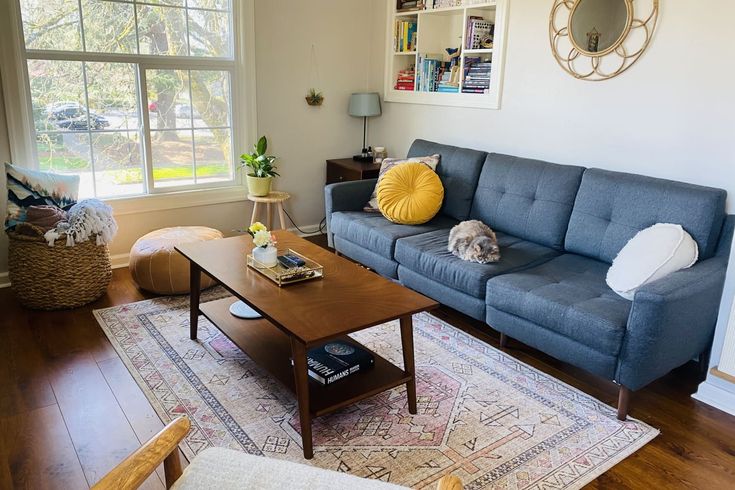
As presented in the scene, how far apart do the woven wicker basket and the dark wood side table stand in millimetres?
1873

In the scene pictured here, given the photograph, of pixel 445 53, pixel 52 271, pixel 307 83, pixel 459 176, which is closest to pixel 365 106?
pixel 307 83

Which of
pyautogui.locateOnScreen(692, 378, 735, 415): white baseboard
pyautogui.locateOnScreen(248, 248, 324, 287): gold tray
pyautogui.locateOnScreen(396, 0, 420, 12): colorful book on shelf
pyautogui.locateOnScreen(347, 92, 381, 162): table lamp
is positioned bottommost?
pyautogui.locateOnScreen(692, 378, 735, 415): white baseboard

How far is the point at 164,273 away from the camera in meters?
3.42

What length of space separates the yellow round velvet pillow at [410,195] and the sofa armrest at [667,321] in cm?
158

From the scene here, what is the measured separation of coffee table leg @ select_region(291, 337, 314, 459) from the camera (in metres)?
2.01

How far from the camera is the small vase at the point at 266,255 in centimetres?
263

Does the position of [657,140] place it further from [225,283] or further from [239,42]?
[239,42]

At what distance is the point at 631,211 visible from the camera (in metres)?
2.87

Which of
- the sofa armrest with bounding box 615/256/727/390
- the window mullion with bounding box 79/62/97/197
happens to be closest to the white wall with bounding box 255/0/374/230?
the window mullion with bounding box 79/62/97/197

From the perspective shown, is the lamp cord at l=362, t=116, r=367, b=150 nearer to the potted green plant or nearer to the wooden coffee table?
the potted green plant

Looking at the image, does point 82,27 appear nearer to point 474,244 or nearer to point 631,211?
point 474,244

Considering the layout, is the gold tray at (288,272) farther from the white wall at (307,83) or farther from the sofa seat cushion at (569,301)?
the white wall at (307,83)

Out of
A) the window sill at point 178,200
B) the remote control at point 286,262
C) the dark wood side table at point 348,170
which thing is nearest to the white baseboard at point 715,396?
the remote control at point 286,262

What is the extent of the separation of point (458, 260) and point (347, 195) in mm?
1218
